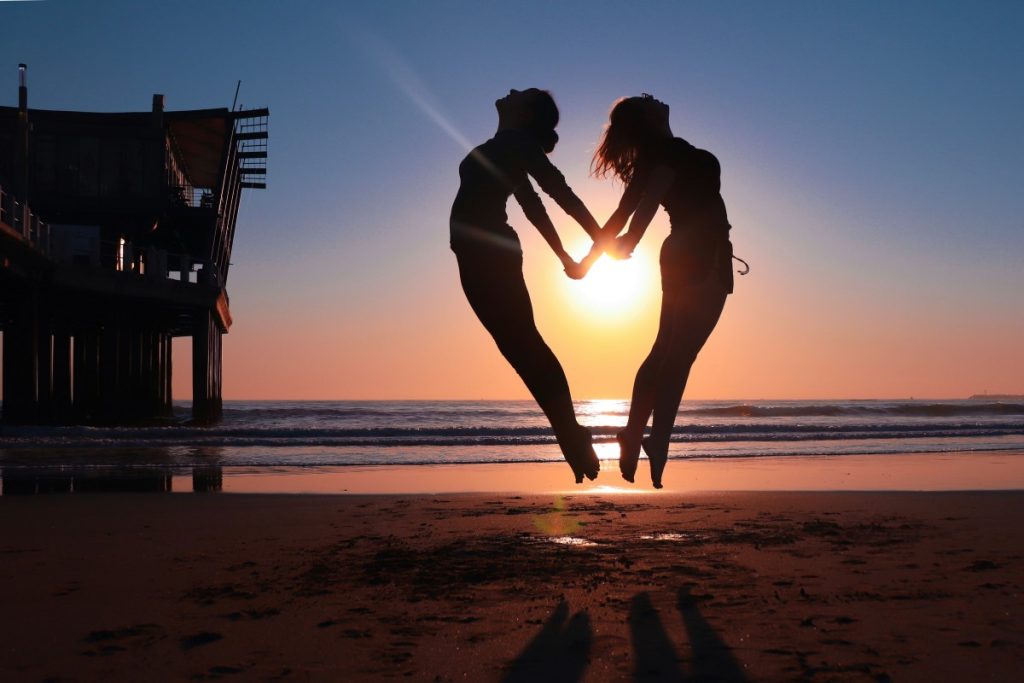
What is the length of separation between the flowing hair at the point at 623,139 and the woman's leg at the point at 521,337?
0.77 m

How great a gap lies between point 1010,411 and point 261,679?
73245 mm

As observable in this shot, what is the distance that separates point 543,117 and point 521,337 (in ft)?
2.79

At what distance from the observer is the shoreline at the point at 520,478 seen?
1822cm

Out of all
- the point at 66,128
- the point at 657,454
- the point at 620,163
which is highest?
the point at 66,128

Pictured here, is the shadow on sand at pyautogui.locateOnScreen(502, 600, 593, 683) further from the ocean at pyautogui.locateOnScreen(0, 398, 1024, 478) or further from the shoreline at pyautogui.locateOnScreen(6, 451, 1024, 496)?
the ocean at pyautogui.locateOnScreen(0, 398, 1024, 478)

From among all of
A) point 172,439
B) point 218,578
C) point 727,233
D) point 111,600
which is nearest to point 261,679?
point 111,600

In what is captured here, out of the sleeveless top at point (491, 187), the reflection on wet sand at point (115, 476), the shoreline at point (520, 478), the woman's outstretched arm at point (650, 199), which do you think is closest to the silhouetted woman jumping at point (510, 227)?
the sleeveless top at point (491, 187)

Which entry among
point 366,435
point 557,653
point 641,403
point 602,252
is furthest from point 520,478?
point 366,435

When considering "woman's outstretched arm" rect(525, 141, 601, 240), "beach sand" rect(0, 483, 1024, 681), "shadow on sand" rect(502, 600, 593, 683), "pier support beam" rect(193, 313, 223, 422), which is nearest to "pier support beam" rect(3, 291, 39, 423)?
"pier support beam" rect(193, 313, 223, 422)

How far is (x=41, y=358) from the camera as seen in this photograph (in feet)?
111

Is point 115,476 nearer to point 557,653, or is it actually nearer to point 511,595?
point 511,595

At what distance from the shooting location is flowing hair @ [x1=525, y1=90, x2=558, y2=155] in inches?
150

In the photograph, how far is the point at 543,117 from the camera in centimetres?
381

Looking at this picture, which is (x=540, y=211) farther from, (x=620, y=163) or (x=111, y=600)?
(x=111, y=600)
